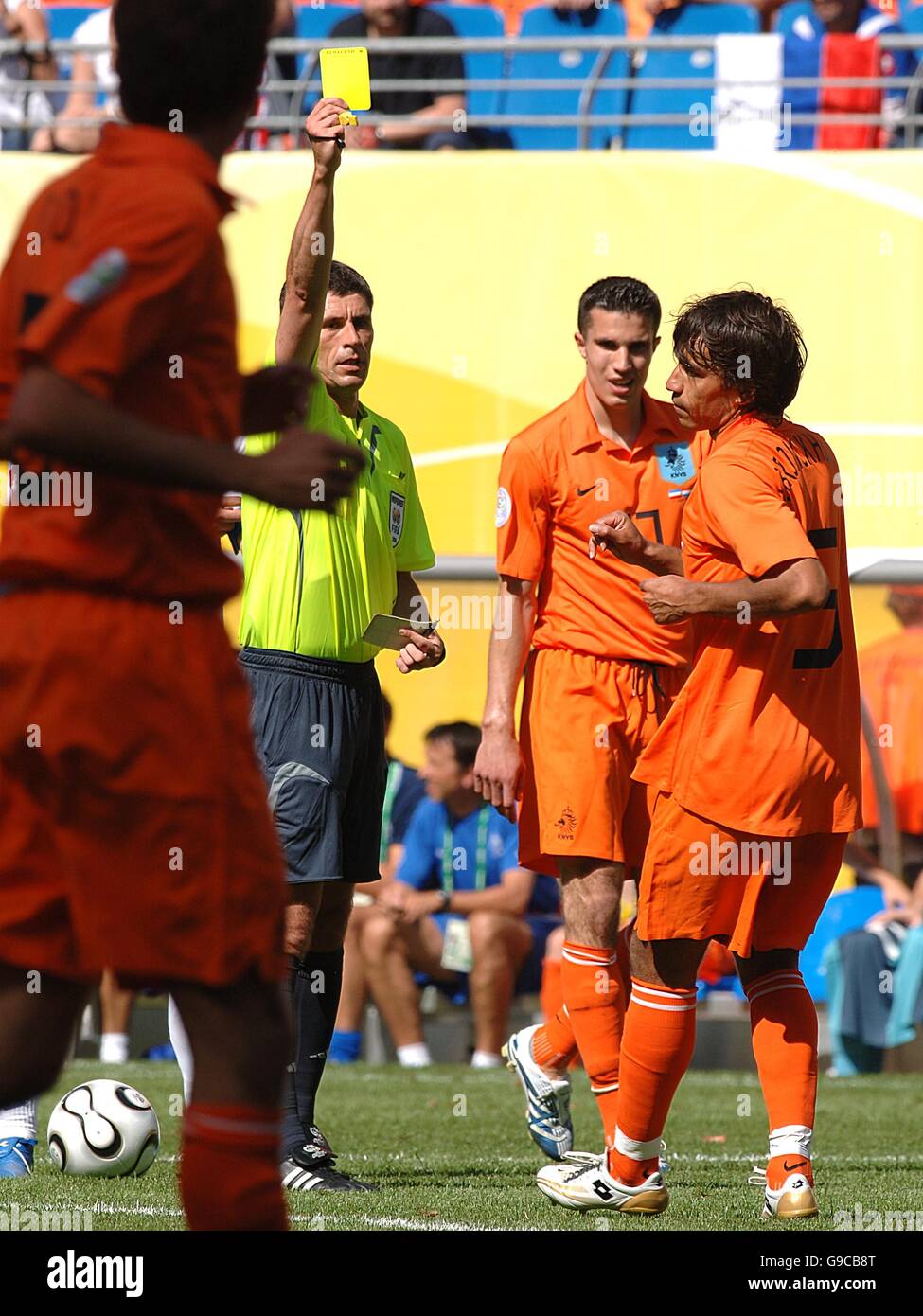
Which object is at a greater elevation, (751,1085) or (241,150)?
(241,150)

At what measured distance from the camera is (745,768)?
4.55m

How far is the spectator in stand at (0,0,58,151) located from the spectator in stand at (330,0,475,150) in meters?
2.05

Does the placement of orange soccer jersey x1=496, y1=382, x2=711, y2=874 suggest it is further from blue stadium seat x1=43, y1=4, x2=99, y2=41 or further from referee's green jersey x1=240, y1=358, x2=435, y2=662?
blue stadium seat x1=43, y1=4, x2=99, y2=41

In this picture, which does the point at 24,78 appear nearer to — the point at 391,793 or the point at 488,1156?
the point at 391,793

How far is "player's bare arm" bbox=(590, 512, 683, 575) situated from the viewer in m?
4.69

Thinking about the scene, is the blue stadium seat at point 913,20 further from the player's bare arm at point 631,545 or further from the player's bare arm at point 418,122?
the player's bare arm at point 631,545

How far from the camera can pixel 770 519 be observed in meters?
4.43

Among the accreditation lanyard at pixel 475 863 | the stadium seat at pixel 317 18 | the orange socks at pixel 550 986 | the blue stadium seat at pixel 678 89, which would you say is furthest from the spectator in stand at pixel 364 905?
the stadium seat at pixel 317 18

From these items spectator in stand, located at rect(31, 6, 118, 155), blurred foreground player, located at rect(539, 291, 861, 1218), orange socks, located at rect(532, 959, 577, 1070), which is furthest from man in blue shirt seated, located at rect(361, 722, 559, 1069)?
blurred foreground player, located at rect(539, 291, 861, 1218)

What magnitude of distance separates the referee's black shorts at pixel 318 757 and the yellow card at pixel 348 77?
1.56 m

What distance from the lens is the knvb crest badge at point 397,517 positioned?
5.77 m

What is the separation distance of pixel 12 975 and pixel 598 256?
28.5 ft
